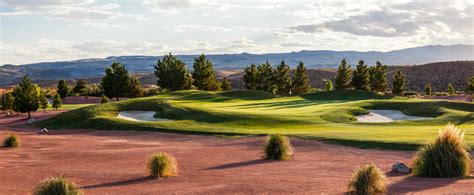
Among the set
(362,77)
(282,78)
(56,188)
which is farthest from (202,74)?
(56,188)

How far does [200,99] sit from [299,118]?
22.5 metres

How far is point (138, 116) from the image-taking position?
50.0 meters

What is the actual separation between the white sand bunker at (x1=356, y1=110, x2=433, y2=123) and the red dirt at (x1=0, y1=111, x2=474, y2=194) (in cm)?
1643

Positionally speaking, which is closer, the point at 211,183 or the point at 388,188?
the point at 388,188

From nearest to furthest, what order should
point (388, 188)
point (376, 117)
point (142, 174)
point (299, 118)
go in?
point (388, 188), point (142, 174), point (299, 118), point (376, 117)

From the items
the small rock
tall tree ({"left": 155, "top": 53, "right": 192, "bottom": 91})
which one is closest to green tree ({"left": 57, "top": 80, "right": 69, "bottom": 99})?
tall tree ({"left": 155, "top": 53, "right": 192, "bottom": 91})

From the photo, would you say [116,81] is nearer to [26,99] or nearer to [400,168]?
[26,99]

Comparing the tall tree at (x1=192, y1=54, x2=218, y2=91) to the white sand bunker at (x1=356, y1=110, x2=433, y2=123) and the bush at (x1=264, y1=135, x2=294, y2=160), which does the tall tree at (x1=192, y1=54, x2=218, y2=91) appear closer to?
the white sand bunker at (x1=356, y1=110, x2=433, y2=123)

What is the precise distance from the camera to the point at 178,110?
48750mm

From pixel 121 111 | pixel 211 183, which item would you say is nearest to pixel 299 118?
pixel 121 111

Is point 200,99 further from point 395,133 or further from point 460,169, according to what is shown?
point 460,169

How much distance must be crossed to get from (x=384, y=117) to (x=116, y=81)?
43.3 metres

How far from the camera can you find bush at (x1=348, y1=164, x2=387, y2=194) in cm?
1501

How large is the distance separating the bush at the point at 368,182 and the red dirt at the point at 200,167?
778mm
